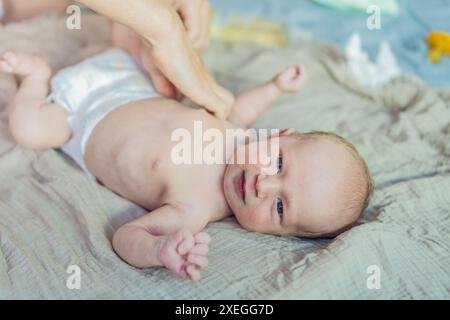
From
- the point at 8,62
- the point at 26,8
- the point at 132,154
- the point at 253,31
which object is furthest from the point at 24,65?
the point at 253,31

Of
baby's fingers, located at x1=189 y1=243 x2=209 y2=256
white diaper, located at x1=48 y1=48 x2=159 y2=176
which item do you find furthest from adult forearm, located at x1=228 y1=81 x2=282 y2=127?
baby's fingers, located at x1=189 y1=243 x2=209 y2=256

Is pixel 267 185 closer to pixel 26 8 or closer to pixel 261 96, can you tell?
pixel 261 96

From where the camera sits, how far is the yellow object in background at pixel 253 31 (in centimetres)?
204

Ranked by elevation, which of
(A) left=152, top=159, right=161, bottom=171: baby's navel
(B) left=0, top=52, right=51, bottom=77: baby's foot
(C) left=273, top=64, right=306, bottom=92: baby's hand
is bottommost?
(A) left=152, top=159, right=161, bottom=171: baby's navel

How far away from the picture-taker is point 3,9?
5.82 ft

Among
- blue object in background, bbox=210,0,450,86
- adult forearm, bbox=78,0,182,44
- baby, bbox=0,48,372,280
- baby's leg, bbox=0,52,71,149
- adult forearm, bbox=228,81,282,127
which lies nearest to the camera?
adult forearm, bbox=78,0,182,44

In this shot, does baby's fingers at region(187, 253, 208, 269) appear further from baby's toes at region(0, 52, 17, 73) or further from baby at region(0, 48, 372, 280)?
baby's toes at region(0, 52, 17, 73)

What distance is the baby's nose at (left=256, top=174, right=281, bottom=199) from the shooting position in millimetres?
1173

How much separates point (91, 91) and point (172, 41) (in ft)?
1.09

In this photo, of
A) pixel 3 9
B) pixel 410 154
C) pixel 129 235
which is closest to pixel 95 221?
pixel 129 235

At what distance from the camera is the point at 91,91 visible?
56.0 inches

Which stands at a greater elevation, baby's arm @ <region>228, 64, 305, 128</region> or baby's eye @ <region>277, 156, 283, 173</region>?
baby's arm @ <region>228, 64, 305, 128</region>
